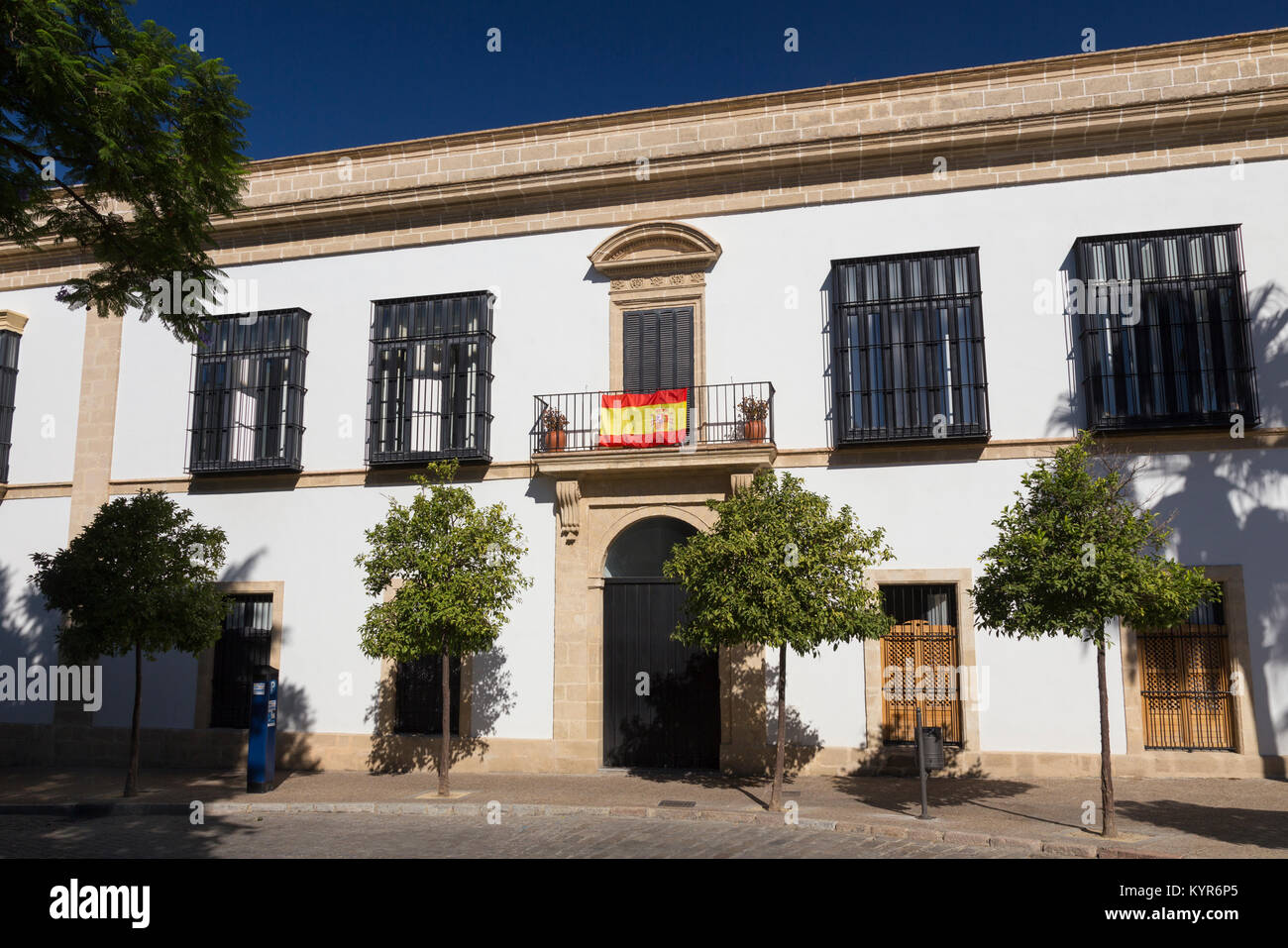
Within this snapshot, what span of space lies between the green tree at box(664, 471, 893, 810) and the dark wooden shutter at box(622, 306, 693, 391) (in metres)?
3.99

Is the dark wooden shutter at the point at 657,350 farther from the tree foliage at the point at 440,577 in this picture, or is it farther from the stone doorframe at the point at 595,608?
the tree foliage at the point at 440,577

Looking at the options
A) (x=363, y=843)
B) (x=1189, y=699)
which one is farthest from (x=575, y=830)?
(x=1189, y=699)

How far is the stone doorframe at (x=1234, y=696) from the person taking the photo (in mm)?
13391

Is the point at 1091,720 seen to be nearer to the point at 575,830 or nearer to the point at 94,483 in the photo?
the point at 575,830

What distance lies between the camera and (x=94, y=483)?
18328 millimetres

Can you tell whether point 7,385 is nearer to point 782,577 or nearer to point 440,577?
point 440,577

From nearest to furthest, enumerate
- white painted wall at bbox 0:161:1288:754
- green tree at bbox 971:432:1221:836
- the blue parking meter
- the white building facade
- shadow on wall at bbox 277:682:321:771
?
green tree at bbox 971:432:1221:836 → the blue parking meter → white painted wall at bbox 0:161:1288:754 → the white building facade → shadow on wall at bbox 277:682:321:771

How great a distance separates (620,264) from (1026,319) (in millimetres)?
6269

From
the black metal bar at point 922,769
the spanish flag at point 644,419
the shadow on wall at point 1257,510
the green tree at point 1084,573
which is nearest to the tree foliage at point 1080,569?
the green tree at point 1084,573

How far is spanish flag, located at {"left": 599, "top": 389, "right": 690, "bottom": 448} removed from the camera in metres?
15.5

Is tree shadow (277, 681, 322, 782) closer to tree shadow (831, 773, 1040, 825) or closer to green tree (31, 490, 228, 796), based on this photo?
green tree (31, 490, 228, 796)

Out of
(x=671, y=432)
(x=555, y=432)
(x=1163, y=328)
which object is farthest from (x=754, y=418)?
(x=1163, y=328)

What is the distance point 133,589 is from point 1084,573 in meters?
11.9

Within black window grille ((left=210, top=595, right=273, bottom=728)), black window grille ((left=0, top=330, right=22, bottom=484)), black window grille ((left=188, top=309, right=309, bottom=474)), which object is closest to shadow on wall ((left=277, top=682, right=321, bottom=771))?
black window grille ((left=210, top=595, right=273, bottom=728))
